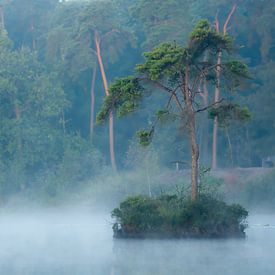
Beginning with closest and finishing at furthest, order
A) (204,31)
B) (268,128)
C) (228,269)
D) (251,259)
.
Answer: (228,269) < (251,259) < (204,31) < (268,128)

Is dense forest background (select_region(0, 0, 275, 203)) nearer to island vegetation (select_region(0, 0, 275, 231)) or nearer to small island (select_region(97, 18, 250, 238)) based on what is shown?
island vegetation (select_region(0, 0, 275, 231))

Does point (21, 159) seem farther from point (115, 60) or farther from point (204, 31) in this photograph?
point (204, 31)

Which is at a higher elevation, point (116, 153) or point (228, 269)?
point (116, 153)

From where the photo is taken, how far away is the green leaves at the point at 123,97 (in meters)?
36.7

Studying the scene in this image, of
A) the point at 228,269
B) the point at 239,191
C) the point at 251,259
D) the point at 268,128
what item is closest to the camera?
the point at 228,269

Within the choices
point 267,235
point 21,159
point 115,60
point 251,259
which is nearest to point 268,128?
point 115,60

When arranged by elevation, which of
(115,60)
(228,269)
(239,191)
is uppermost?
(115,60)

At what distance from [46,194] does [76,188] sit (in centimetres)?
199

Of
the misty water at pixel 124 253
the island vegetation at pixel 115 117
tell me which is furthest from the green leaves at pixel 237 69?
the island vegetation at pixel 115 117

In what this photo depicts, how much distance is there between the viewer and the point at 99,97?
70812 millimetres

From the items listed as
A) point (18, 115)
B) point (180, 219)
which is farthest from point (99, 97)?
point (180, 219)

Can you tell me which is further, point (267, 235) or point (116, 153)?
point (116, 153)

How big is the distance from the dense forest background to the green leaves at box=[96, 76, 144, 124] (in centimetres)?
2387

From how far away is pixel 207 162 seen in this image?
209ft
